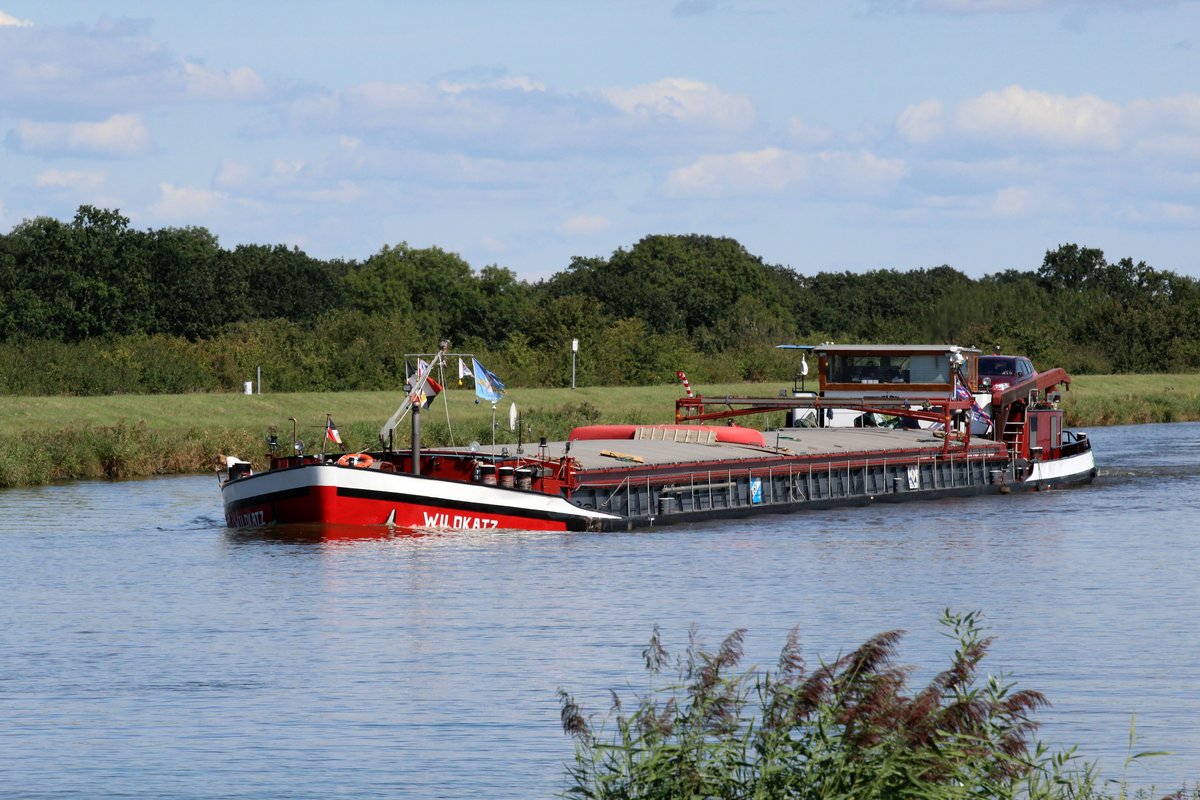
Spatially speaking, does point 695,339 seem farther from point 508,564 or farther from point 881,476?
point 508,564

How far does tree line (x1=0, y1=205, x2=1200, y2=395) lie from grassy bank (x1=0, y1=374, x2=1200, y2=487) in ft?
17.9

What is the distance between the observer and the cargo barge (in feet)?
104

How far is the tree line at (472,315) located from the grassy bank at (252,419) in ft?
17.9

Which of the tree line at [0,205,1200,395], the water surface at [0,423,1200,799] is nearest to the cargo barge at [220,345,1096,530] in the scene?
the water surface at [0,423,1200,799]

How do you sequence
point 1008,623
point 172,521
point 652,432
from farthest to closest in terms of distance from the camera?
1. point 652,432
2. point 172,521
3. point 1008,623

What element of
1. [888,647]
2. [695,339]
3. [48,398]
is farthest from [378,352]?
[888,647]

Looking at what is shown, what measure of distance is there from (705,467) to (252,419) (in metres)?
24.9

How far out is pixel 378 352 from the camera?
246 ft

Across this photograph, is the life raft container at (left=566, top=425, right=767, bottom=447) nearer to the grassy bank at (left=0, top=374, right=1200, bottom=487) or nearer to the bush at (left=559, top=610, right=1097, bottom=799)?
the grassy bank at (left=0, top=374, right=1200, bottom=487)

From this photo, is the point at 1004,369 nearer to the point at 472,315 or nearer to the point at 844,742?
the point at 844,742

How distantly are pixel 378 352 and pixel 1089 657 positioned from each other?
56.5 metres

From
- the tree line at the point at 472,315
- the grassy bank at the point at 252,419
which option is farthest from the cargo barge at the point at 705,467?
the tree line at the point at 472,315

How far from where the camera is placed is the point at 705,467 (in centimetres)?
3650

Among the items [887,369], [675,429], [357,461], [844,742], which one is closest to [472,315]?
[887,369]
